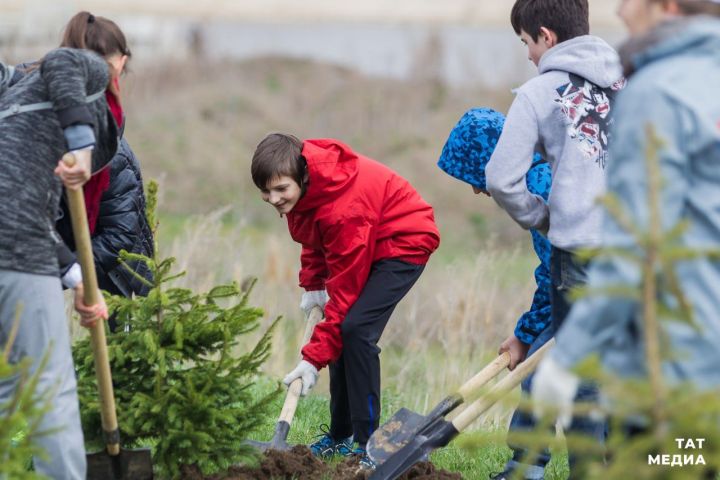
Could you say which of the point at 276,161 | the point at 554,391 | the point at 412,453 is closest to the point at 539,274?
the point at 412,453

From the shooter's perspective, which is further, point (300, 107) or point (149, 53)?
point (149, 53)

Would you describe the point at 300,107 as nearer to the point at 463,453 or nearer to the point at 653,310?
the point at 463,453

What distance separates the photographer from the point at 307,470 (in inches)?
191

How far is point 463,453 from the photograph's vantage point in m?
5.49

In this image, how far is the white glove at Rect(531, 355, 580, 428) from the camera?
2.72 metres

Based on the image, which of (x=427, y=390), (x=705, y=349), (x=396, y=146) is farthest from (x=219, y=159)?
(x=705, y=349)

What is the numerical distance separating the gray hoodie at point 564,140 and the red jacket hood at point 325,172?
34.9 inches

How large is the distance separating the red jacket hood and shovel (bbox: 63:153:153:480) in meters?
1.24

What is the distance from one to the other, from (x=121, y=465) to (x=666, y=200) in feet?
8.00

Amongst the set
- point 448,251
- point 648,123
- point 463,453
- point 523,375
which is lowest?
point 448,251

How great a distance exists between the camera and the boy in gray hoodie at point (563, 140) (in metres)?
4.31

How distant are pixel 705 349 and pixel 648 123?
0.61 metres

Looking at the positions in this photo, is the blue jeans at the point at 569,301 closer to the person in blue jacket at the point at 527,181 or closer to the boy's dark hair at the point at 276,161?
the person in blue jacket at the point at 527,181

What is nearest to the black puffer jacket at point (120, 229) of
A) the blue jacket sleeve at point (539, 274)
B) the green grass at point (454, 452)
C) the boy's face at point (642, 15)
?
the green grass at point (454, 452)
